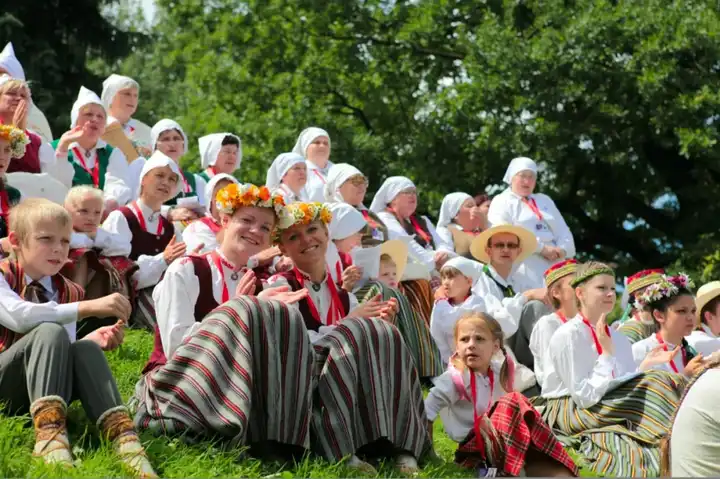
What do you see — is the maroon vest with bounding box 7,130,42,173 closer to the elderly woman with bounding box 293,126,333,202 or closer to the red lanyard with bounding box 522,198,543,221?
the elderly woman with bounding box 293,126,333,202

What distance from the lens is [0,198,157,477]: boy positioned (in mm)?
5102

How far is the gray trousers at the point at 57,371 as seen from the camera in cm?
515

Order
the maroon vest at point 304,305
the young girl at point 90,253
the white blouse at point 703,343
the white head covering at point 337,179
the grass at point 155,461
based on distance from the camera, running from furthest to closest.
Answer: the white head covering at point 337,179, the white blouse at point 703,343, the young girl at point 90,253, the maroon vest at point 304,305, the grass at point 155,461

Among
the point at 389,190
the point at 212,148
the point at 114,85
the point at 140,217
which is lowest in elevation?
the point at 140,217

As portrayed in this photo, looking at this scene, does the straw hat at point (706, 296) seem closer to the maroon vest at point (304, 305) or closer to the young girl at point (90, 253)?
the maroon vest at point (304, 305)

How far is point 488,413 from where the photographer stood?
21.6 ft

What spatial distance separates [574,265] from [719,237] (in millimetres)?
11090

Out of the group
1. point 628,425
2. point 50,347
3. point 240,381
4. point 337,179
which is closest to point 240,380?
point 240,381

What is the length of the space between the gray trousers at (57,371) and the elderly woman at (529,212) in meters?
6.07

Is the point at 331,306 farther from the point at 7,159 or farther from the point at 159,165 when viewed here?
the point at 159,165

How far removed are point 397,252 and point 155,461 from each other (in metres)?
4.04

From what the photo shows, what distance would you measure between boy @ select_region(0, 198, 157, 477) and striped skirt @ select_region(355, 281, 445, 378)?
325cm

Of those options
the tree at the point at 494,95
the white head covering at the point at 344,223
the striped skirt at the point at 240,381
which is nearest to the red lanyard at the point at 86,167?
the white head covering at the point at 344,223

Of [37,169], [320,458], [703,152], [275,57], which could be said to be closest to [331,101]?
[275,57]
